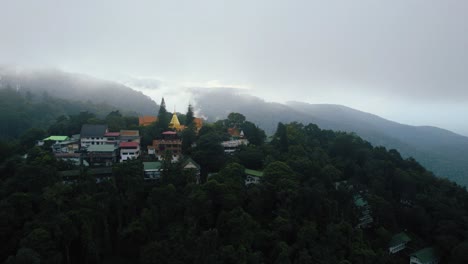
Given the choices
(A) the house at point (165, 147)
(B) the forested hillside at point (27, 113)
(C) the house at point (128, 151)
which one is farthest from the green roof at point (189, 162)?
(B) the forested hillside at point (27, 113)

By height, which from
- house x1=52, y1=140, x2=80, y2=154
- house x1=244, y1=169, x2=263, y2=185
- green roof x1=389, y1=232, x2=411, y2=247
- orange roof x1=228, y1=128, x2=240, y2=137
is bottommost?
green roof x1=389, y1=232, x2=411, y2=247

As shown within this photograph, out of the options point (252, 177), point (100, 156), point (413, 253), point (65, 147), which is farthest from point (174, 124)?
point (413, 253)

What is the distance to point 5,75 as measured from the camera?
101 metres

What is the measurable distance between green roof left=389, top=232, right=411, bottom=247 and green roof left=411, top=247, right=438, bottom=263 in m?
1.45

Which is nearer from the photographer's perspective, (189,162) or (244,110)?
(189,162)

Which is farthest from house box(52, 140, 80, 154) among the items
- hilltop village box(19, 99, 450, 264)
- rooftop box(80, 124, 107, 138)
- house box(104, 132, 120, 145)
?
house box(104, 132, 120, 145)

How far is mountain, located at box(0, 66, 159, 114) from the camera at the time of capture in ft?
310

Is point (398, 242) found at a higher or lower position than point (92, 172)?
lower

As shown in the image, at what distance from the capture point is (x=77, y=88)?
104m

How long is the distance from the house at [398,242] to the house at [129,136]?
2791cm

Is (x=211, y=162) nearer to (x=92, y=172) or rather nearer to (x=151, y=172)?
(x=151, y=172)

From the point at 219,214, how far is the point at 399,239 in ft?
57.2

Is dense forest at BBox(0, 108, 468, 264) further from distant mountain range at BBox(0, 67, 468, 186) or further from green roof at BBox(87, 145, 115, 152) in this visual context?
distant mountain range at BBox(0, 67, 468, 186)

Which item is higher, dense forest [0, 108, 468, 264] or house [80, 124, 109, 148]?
house [80, 124, 109, 148]
